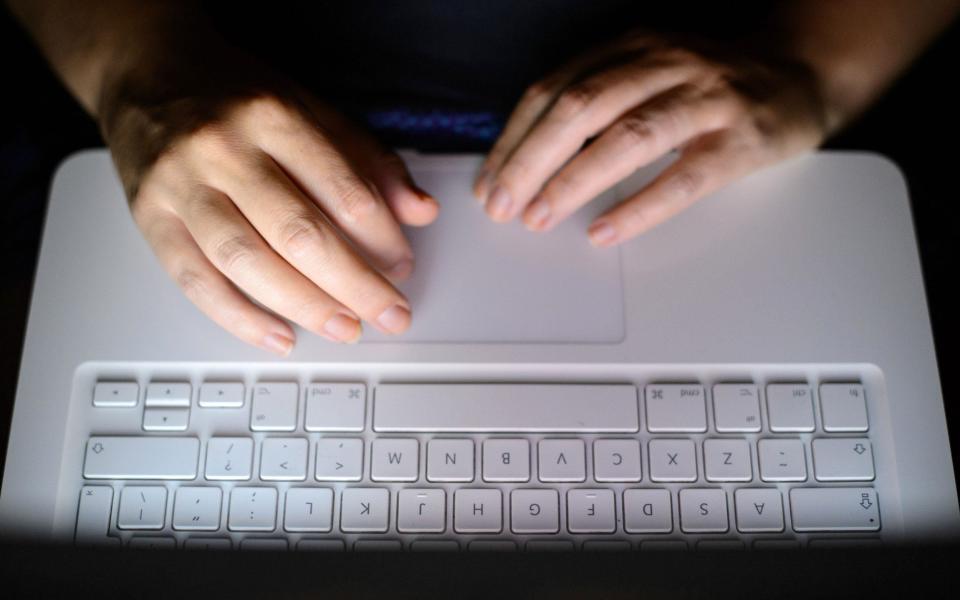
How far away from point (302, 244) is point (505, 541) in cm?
30

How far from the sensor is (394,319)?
542 mm

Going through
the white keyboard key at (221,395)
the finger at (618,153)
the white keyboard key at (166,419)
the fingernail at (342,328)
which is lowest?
the white keyboard key at (166,419)

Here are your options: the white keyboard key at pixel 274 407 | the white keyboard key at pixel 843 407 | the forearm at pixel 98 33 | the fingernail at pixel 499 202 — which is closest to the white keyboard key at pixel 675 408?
the white keyboard key at pixel 843 407

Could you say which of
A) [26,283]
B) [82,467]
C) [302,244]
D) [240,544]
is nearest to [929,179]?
[302,244]

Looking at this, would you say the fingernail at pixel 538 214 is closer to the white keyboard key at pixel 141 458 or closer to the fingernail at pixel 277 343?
the fingernail at pixel 277 343

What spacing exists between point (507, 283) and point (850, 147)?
486mm

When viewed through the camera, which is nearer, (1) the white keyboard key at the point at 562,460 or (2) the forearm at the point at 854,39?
(1) the white keyboard key at the point at 562,460

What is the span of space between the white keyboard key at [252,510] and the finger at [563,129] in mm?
322

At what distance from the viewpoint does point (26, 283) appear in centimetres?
68

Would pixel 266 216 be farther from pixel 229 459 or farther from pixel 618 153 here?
pixel 618 153

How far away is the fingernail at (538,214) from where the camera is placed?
58 centimetres

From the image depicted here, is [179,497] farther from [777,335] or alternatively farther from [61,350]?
[777,335]

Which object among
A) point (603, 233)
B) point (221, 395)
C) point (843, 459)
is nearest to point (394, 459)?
point (221, 395)

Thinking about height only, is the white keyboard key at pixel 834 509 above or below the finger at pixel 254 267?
below
